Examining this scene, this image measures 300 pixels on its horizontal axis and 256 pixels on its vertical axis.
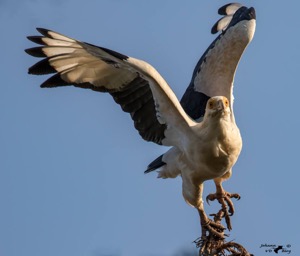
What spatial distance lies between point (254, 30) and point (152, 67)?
1.58 metres

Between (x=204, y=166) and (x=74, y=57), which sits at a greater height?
(x=74, y=57)

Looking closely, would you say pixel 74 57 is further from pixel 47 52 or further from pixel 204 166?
pixel 204 166

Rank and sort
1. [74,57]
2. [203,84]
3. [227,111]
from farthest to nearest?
1. [203,84]
2. [74,57]
3. [227,111]

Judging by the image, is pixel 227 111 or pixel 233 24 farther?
pixel 233 24

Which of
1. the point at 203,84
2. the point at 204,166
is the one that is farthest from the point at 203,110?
the point at 204,166

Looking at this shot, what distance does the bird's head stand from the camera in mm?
9469

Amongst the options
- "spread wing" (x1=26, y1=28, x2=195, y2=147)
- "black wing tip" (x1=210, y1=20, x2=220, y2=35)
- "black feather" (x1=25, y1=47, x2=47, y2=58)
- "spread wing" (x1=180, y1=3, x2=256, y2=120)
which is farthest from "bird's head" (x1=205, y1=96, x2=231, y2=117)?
"black wing tip" (x1=210, y1=20, x2=220, y2=35)

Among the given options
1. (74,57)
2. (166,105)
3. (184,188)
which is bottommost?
(184,188)

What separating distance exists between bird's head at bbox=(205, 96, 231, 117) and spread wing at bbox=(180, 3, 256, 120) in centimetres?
101

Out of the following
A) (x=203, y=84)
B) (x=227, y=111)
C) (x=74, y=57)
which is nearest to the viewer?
(x=227, y=111)

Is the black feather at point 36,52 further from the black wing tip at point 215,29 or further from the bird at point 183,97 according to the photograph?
the black wing tip at point 215,29

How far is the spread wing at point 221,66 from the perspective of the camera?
10750mm

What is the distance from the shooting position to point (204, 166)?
9797 mm

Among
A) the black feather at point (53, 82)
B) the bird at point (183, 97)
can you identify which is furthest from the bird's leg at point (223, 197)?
the black feather at point (53, 82)
